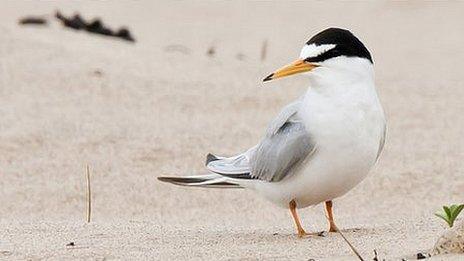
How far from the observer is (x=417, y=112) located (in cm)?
779

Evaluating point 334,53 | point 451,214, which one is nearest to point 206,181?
point 334,53

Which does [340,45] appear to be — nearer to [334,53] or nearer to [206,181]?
[334,53]

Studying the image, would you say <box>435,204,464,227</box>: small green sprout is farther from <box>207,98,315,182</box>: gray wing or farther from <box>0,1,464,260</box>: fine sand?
<box>207,98,315,182</box>: gray wing

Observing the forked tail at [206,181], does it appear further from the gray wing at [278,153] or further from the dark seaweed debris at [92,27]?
the dark seaweed debris at [92,27]

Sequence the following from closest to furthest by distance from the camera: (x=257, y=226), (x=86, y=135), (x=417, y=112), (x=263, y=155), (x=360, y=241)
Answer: (x=360, y=241)
(x=263, y=155)
(x=257, y=226)
(x=86, y=135)
(x=417, y=112)

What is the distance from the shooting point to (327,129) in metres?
4.50

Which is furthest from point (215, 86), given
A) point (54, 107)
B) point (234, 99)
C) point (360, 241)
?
point (360, 241)

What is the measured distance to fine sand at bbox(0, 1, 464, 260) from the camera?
14.8 feet

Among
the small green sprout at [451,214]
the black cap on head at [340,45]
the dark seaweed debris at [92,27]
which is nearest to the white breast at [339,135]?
the black cap on head at [340,45]

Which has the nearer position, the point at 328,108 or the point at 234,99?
the point at 328,108

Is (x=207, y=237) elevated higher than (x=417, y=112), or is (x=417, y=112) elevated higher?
(x=207, y=237)

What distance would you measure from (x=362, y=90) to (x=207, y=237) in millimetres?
792

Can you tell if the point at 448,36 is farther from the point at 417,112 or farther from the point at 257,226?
the point at 257,226

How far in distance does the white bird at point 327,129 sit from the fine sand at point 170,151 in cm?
21
